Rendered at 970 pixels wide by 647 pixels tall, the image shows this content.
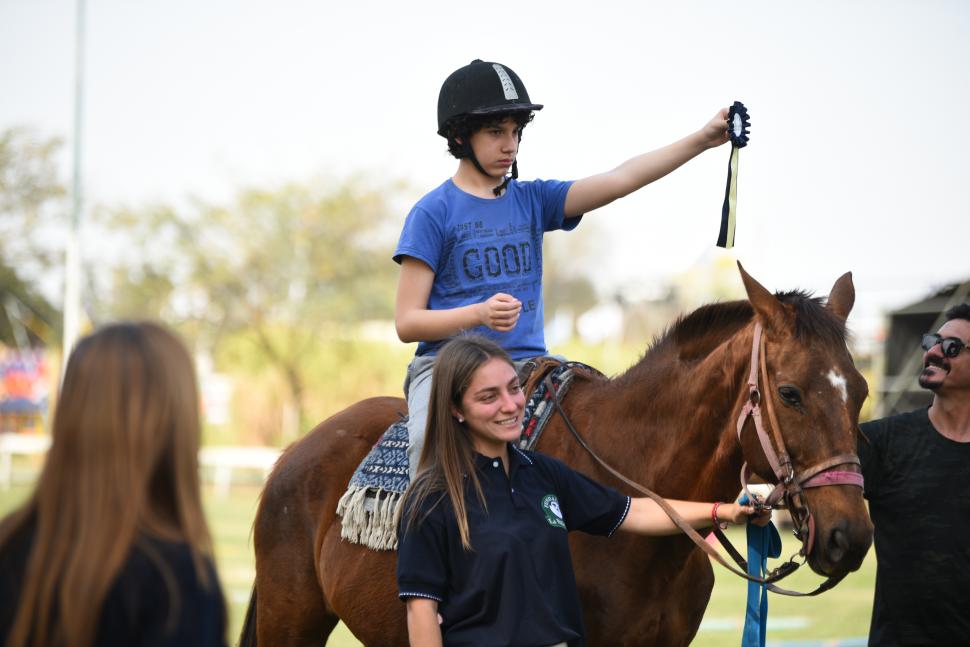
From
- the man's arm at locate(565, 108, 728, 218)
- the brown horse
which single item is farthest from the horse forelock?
the man's arm at locate(565, 108, 728, 218)

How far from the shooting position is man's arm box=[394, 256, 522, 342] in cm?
360

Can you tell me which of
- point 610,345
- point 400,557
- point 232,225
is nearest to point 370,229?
point 232,225

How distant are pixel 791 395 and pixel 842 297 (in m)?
0.58

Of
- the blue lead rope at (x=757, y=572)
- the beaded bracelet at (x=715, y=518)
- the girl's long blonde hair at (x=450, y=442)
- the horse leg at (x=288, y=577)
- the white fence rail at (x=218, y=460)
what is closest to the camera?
the girl's long blonde hair at (x=450, y=442)

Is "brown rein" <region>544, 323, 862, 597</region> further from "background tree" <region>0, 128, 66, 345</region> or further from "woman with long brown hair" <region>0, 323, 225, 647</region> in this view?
"background tree" <region>0, 128, 66, 345</region>

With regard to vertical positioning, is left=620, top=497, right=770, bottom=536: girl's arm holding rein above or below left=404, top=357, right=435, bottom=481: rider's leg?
below

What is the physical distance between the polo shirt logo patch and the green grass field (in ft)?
12.0

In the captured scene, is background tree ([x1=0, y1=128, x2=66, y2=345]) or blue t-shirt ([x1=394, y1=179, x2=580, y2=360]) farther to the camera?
background tree ([x1=0, y1=128, x2=66, y2=345])

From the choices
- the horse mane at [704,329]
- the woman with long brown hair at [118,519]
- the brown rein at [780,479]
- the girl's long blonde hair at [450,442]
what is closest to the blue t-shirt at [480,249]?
the horse mane at [704,329]

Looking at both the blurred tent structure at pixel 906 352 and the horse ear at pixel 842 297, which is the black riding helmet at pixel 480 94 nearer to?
the horse ear at pixel 842 297

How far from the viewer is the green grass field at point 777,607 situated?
8.87m

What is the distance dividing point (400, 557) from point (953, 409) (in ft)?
8.74

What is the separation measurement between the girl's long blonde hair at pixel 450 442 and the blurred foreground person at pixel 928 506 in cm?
188

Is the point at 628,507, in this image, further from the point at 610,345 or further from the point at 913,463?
the point at 610,345
